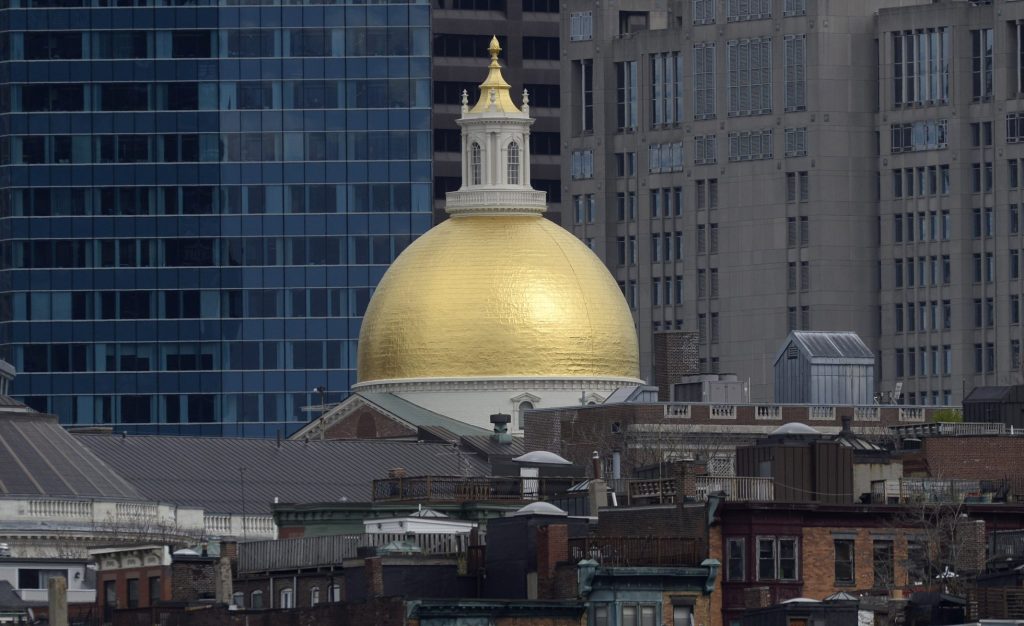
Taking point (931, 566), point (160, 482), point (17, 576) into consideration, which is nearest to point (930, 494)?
point (931, 566)

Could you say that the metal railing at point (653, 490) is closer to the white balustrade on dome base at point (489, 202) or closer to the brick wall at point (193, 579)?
the brick wall at point (193, 579)

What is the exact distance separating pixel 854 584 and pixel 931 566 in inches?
61.1

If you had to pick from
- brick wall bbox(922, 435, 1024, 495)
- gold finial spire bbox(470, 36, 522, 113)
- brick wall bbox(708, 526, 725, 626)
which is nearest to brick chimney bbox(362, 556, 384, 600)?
brick wall bbox(708, 526, 725, 626)

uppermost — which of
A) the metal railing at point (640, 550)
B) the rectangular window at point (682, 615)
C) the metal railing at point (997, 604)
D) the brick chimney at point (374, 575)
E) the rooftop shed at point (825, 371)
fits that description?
the rooftop shed at point (825, 371)

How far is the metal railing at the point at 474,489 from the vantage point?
4407 inches

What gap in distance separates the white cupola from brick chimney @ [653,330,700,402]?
8.42 meters

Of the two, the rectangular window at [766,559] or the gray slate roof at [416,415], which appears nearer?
the rectangular window at [766,559]

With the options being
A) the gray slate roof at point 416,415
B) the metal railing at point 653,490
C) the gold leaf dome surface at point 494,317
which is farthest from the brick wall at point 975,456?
the gold leaf dome surface at point 494,317

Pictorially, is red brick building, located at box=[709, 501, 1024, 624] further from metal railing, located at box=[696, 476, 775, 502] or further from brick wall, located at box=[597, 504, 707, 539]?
metal railing, located at box=[696, 476, 775, 502]

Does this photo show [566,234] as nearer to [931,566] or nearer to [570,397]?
[570,397]

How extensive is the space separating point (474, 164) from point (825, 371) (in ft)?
90.4

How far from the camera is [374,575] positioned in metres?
88.8

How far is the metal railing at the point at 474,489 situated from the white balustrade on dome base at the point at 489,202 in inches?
2422

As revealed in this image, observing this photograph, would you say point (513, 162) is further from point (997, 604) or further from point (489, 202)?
point (997, 604)
